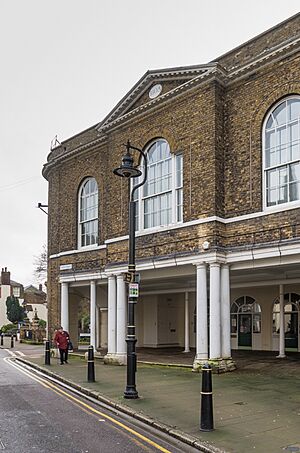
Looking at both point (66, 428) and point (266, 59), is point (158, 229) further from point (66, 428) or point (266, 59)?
point (66, 428)

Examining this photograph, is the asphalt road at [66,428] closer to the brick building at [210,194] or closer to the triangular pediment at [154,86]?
the brick building at [210,194]

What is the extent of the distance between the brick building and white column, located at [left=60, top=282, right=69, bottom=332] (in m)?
0.05

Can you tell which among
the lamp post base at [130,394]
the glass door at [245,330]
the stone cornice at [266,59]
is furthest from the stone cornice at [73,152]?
the lamp post base at [130,394]

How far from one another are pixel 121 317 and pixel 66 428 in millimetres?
11106

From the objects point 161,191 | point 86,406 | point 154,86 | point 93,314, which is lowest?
point 86,406

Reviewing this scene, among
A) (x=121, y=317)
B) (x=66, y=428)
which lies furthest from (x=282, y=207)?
(x=66, y=428)

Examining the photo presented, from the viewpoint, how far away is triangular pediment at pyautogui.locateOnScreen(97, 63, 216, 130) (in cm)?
1812

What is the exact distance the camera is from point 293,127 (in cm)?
1583

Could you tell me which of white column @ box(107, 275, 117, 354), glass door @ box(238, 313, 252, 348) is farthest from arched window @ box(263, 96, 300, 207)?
glass door @ box(238, 313, 252, 348)

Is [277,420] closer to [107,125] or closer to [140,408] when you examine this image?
[140,408]

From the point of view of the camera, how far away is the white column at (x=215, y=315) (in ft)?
53.6

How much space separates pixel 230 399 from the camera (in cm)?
1166

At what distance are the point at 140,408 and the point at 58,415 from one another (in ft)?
5.24

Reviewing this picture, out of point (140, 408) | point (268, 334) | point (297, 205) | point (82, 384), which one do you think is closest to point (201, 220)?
point (297, 205)
